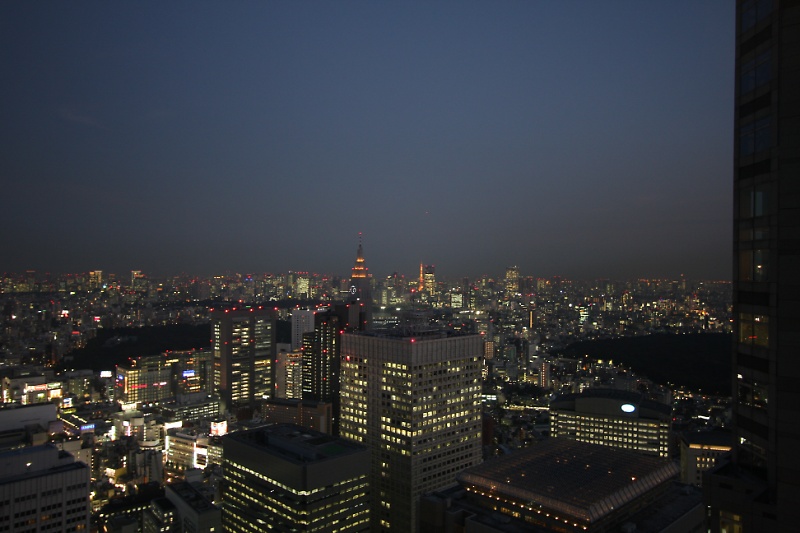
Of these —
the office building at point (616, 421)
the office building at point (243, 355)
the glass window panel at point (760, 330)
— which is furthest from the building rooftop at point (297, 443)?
the office building at point (243, 355)

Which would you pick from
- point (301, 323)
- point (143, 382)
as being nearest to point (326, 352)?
point (143, 382)

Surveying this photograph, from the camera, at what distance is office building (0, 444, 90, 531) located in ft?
56.4

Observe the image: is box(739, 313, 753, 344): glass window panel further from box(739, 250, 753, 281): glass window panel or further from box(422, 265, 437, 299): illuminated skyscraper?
box(422, 265, 437, 299): illuminated skyscraper

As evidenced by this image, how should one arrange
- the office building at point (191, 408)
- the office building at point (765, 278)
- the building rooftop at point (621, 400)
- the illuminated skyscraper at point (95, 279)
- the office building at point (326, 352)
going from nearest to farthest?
1. the office building at point (765, 278)
2. the building rooftop at point (621, 400)
3. the office building at point (191, 408)
4. the office building at point (326, 352)
5. the illuminated skyscraper at point (95, 279)

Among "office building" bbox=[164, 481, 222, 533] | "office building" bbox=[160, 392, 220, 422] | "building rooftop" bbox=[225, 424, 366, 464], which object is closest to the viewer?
"building rooftop" bbox=[225, 424, 366, 464]

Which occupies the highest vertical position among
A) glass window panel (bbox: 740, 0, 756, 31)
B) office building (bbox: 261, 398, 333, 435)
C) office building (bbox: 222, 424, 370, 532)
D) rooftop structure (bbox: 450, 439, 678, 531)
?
glass window panel (bbox: 740, 0, 756, 31)

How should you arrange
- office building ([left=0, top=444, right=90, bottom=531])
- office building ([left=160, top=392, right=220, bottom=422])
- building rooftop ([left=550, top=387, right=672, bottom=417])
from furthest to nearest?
1. office building ([left=160, top=392, right=220, bottom=422])
2. building rooftop ([left=550, top=387, right=672, bottom=417])
3. office building ([left=0, top=444, right=90, bottom=531])

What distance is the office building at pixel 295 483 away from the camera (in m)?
16.5

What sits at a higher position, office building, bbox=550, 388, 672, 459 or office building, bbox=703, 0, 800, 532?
office building, bbox=703, 0, 800, 532

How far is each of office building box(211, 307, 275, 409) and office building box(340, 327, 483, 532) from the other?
2878cm

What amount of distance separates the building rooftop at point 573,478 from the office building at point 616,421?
57.4 ft

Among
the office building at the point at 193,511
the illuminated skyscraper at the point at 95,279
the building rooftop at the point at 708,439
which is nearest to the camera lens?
the office building at the point at 193,511

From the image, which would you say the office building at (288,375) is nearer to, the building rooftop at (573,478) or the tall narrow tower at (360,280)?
the tall narrow tower at (360,280)

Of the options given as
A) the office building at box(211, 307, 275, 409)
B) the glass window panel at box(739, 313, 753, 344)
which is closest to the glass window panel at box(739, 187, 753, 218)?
the glass window panel at box(739, 313, 753, 344)
